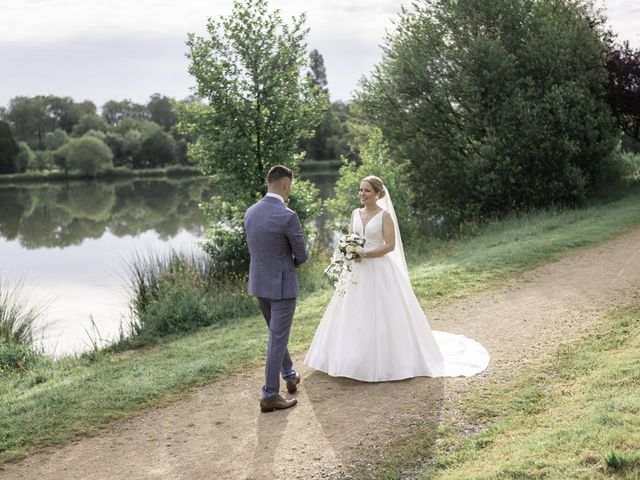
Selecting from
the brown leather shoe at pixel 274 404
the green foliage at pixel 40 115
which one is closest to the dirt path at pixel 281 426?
the brown leather shoe at pixel 274 404

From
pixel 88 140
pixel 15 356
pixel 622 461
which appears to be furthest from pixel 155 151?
pixel 622 461

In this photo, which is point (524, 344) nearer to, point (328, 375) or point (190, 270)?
point (328, 375)

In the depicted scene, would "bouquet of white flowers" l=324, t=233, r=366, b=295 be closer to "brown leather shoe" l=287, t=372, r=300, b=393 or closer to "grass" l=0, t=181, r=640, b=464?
"brown leather shoe" l=287, t=372, r=300, b=393

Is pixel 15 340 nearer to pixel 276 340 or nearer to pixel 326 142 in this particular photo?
pixel 276 340

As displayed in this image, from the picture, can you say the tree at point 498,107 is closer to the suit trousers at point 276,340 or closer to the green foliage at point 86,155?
the suit trousers at point 276,340

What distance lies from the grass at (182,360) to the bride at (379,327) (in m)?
1.14

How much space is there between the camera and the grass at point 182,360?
6844 mm

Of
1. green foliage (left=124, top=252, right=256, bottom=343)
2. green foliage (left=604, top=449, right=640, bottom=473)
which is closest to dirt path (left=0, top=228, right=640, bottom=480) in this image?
green foliage (left=604, top=449, right=640, bottom=473)

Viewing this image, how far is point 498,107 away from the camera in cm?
2222

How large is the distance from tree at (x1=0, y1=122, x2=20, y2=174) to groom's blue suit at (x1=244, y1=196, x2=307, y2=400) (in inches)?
3073

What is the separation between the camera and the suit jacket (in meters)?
6.33

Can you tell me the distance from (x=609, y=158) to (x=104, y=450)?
2157cm

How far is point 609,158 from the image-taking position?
22.8m

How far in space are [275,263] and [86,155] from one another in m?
73.9
